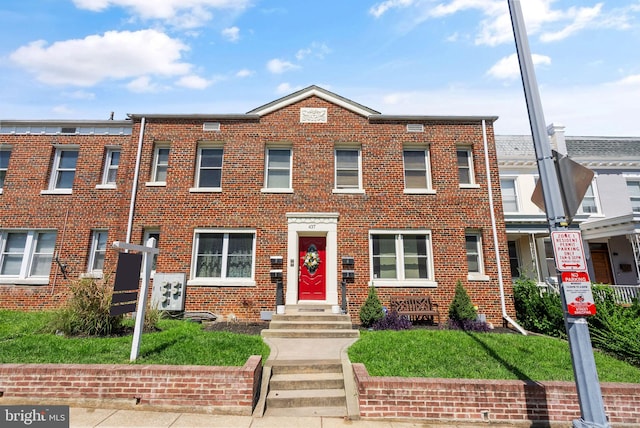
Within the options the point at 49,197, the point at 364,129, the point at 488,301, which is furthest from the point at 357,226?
the point at 49,197

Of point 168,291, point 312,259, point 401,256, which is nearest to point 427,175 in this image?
point 401,256

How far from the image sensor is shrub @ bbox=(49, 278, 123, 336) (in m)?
7.00

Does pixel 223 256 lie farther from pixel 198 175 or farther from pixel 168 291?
pixel 198 175

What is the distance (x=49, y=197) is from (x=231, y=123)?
23.9ft

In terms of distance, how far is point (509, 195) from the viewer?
48.0ft

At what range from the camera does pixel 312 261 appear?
1049 cm

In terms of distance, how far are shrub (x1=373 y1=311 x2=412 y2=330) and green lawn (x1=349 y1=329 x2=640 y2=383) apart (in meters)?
0.97

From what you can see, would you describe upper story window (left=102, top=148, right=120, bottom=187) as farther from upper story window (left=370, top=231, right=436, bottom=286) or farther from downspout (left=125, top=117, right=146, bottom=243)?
upper story window (left=370, top=231, right=436, bottom=286)

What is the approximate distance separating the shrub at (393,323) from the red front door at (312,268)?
6.69 ft

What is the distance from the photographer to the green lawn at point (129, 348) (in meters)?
5.37

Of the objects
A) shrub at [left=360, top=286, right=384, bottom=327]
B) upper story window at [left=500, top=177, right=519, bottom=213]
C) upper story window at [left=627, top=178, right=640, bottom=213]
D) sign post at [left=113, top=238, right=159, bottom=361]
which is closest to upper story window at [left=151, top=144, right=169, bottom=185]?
sign post at [left=113, top=238, right=159, bottom=361]

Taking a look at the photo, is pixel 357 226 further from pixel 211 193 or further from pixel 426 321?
pixel 211 193

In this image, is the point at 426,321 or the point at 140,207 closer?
the point at 426,321

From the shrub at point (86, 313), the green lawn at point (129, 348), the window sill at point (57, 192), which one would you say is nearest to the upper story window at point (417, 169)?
the green lawn at point (129, 348)
